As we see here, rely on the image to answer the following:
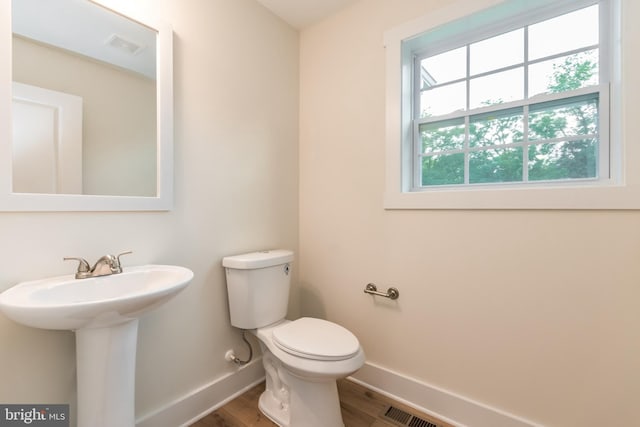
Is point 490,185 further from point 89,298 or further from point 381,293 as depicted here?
point 89,298

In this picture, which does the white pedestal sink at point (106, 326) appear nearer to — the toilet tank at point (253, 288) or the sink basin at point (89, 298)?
the sink basin at point (89, 298)

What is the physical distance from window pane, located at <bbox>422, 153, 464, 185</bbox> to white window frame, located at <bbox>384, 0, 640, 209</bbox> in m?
0.05

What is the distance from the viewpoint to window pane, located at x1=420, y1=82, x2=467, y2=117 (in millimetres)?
1513

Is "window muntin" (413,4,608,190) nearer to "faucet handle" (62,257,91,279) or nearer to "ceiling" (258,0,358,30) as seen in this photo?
"ceiling" (258,0,358,30)

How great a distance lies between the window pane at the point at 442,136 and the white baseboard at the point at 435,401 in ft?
4.14

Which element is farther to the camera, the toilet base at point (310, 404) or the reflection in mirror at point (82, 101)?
the toilet base at point (310, 404)

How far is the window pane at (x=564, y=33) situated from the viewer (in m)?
1.21

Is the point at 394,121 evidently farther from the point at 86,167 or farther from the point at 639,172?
the point at 86,167

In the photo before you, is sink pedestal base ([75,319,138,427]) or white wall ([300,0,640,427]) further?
white wall ([300,0,640,427])

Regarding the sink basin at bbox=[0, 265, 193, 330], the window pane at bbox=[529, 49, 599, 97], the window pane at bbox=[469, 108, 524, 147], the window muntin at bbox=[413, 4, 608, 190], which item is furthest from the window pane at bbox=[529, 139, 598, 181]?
the sink basin at bbox=[0, 265, 193, 330]

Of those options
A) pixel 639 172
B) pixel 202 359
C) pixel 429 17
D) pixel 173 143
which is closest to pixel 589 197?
pixel 639 172

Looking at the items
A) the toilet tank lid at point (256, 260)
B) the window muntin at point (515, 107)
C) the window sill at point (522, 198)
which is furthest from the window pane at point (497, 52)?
the toilet tank lid at point (256, 260)

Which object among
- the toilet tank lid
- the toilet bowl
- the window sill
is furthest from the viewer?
the toilet tank lid

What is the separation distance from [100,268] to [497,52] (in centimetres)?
200
